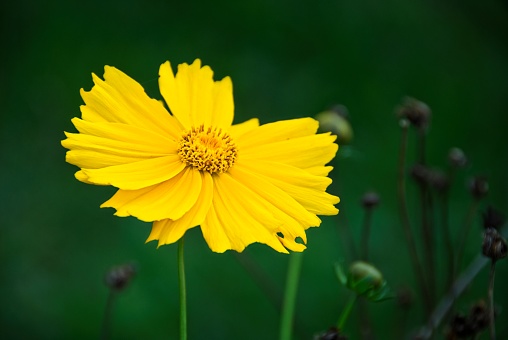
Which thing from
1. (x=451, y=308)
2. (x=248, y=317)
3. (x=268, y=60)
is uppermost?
(x=268, y=60)

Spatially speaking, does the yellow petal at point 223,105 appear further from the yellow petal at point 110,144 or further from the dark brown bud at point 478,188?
the dark brown bud at point 478,188

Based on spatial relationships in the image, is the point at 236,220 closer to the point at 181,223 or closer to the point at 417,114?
the point at 181,223

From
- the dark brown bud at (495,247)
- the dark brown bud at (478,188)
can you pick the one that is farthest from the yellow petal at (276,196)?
the dark brown bud at (478,188)

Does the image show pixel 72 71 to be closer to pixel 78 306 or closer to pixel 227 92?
pixel 78 306

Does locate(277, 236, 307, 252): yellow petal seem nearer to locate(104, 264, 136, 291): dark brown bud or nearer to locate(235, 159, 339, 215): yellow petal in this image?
locate(235, 159, 339, 215): yellow petal

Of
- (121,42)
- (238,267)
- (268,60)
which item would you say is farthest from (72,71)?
(238,267)

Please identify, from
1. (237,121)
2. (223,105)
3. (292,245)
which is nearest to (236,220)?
(292,245)

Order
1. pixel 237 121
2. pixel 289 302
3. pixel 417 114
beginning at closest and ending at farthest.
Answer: pixel 289 302
pixel 417 114
pixel 237 121
